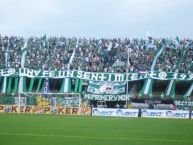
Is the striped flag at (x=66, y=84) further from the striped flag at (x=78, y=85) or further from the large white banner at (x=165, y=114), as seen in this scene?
the large white banner at (x=165, y=114)

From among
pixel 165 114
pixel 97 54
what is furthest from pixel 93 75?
pixel 165 114

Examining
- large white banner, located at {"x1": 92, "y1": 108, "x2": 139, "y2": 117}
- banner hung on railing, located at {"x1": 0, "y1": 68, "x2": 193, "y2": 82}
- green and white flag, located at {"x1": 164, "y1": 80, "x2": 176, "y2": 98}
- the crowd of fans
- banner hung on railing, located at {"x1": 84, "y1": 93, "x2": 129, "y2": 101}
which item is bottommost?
large white banner, located at {"x1": 92, "y1": 108, "x2": 139, "y2": 117}

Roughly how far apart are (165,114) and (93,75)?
492 inches

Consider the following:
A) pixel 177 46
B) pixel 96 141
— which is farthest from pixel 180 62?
pixel 96 141

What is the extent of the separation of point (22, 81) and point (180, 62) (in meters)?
19.5

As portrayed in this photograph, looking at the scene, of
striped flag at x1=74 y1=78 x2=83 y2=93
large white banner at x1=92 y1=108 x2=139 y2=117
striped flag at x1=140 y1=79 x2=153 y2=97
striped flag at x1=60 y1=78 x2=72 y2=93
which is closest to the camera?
large white banner at x1=92 y1=108 x2=139 y2=117

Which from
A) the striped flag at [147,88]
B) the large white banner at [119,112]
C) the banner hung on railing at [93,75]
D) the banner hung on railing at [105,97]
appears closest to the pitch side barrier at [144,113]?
the large white banner at [119,112]

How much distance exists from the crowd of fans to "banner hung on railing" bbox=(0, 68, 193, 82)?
958 mm

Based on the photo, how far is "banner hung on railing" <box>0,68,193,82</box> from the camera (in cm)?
5685

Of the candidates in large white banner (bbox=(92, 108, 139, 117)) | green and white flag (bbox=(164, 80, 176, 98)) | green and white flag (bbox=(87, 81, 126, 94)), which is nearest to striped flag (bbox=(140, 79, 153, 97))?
green and white flag (bbox=(164, 80, 176, 98))

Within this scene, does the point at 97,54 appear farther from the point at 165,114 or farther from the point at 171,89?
the point at 165,114

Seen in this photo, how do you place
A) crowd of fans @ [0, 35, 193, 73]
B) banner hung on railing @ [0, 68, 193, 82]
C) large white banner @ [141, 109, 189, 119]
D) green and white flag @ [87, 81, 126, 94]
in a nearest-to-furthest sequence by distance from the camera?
large white banner @ [141, 109, 189, 119] → green and white flag @ [87, 81, 126, 94] → banner hung on railing @ [0, 68, 193, 82] → crowd of fans @ [0, 35, 193, 73]

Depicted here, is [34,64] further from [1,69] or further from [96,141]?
[96,141]

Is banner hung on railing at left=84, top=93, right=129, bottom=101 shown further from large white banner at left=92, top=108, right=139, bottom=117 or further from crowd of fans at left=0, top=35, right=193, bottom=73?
large white banner at left=92, top=108, right=139, bottom=117
